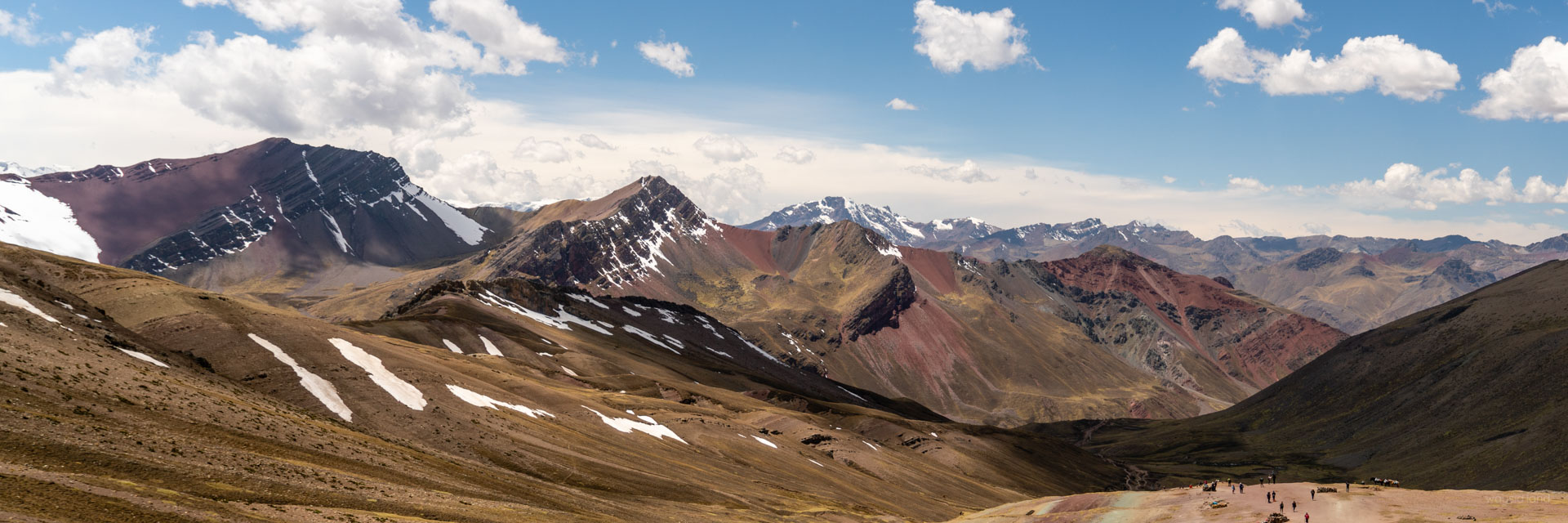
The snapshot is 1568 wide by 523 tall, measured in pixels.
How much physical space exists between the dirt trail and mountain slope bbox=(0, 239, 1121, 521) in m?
27.8

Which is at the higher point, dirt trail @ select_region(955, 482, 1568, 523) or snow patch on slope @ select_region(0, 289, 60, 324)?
snow patch on slope @ select_region(0, 289, 60, 324)

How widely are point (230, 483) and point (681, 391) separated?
140003 mm

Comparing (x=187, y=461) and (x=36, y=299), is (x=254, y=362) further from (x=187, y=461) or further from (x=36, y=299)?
(x=187, y=461)

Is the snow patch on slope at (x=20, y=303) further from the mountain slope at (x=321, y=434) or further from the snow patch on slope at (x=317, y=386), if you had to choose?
the snow patch on slope at (x=317, y=386)

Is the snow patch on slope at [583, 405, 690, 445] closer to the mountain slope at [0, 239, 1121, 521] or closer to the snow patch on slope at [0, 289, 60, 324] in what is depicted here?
the mountain slope at [0, 239, 1121, 521]

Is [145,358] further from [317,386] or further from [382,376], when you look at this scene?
[382,376]

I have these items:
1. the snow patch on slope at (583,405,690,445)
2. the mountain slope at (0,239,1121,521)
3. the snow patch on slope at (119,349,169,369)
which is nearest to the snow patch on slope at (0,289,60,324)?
the mountain slope at (0,239,1121,521)

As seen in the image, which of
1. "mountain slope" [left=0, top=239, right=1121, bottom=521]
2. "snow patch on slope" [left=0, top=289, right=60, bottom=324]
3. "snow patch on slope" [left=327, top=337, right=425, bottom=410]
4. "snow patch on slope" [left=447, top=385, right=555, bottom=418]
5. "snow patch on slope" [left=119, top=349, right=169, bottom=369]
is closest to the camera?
"mountain slope" [left=0, top=239, right=1121, bottom=521]

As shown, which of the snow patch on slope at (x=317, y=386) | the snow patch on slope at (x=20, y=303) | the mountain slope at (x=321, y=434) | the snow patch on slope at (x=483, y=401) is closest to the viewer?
the mountain slope at (x=321, y=434)

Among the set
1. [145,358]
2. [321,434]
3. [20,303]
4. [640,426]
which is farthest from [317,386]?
[640,426]

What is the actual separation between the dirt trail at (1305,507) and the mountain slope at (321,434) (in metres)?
27.8

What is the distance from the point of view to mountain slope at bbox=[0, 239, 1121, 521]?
4928 cm

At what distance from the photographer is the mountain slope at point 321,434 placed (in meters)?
49.3

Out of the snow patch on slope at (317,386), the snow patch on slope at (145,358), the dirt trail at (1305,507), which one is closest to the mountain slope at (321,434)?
the snow patch on slope at (317,386)
